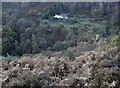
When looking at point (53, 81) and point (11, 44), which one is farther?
point (11, 44)

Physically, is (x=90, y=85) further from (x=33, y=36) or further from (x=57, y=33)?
(x=57, y=33)

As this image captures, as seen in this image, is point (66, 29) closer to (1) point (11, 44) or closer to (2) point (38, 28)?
(2) point (38, 28)

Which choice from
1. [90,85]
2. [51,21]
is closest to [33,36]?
[51,21]

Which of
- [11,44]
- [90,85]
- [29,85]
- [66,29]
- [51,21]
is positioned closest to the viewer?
[90,85]

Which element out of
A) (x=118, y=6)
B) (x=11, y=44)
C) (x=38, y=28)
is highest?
(x=118, y=6)

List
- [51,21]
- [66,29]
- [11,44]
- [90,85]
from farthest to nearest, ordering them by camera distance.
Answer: [51,21]
[66,29]
[11,44]
[90,85]

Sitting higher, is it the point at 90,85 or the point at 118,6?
the point at 118,6

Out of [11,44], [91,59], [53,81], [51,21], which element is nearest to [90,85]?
[53,81]
